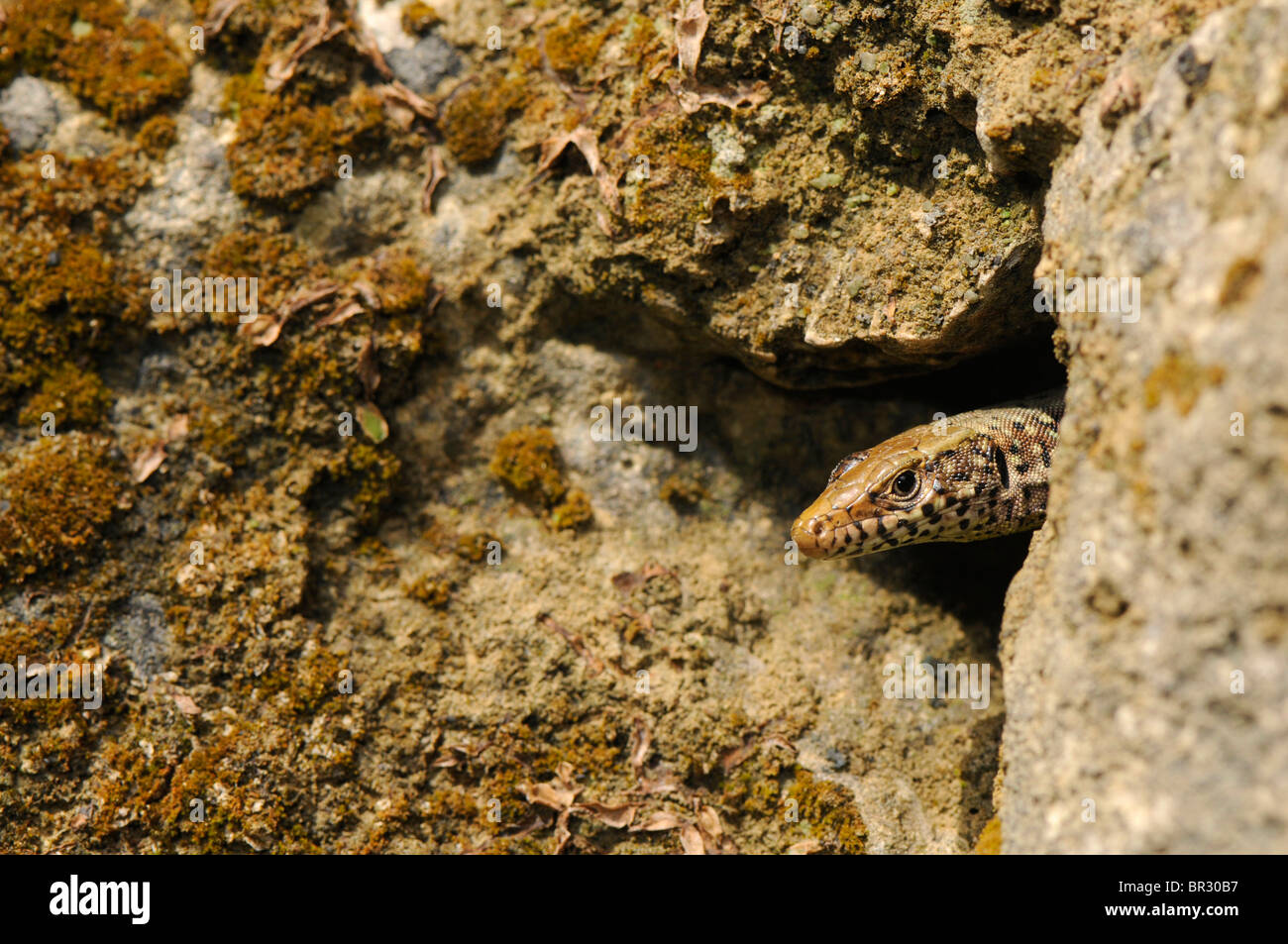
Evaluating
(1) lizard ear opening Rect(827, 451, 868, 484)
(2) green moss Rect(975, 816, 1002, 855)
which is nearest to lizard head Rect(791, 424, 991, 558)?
(1) lizard ear opening Rect(827, 451, 868, 484)

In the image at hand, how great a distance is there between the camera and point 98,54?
5355 mm

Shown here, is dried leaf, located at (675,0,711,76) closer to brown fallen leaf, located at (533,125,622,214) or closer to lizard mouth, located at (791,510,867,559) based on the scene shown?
brown fallen leaf, located at (533,125,622,214)

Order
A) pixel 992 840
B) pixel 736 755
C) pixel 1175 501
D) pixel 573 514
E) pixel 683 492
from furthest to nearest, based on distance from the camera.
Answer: pixel 683 492, pixel 573 514, pixel 736 755, pixel 992 840, pixel 1175 501

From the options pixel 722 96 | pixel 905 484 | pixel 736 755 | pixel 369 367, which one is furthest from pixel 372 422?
pixel 905 484

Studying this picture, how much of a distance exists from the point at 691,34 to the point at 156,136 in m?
3.00

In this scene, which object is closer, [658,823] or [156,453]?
[658,823]

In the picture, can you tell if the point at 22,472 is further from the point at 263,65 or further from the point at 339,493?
the point at 263,65

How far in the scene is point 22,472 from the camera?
479 centimetres

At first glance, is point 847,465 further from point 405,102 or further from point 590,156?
point 405,102

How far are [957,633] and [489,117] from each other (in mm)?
3893

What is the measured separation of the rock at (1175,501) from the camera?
2.57 m

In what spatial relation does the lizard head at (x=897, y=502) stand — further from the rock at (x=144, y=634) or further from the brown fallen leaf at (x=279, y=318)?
the rock at (x=144, y=634)

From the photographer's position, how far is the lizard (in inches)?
187
